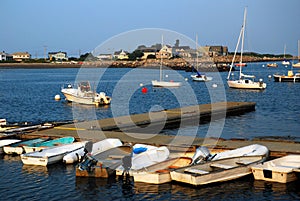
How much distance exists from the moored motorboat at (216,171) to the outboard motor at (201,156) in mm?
502

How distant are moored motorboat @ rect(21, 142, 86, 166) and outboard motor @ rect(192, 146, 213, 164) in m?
5.78

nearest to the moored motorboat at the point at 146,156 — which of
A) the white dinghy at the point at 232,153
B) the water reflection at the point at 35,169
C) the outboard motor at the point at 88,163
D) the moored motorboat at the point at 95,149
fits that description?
the outboard motor at the point at 88,163

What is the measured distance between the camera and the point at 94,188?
643 inches

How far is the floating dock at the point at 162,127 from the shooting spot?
2006cm

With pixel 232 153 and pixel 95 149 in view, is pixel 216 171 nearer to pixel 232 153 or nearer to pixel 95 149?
pixel 232 153

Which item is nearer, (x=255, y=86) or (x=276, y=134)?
(x=276, y=134)

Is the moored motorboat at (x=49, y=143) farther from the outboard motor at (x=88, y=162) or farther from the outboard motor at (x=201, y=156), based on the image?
the outboard motor at (x=201, y=156)

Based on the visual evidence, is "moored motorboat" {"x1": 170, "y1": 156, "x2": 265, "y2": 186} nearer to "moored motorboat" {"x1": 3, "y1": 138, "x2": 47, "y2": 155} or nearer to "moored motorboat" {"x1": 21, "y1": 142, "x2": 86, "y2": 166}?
"moored motorboat" {"x1": 21, "y1": 142, "x2": 86, "y2": 166}

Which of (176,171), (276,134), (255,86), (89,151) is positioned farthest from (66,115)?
(255,86)

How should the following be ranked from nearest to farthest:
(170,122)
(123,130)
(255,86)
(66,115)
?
(123,130) < (170,122) < (66,115) < (255,86)

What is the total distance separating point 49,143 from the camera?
840 inches

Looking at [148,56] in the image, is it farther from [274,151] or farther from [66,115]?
[274,151]

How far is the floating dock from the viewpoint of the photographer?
2006cm

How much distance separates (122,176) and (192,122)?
14719mm
